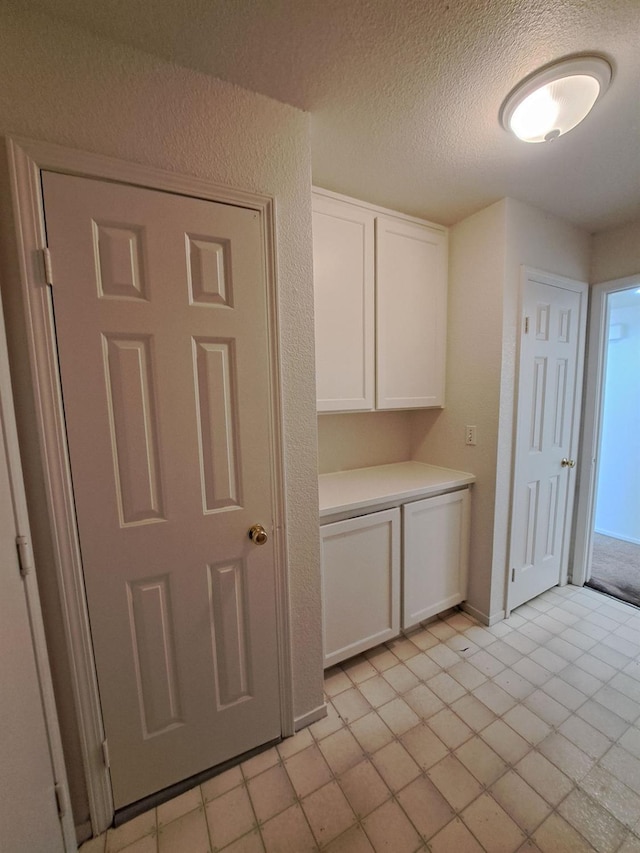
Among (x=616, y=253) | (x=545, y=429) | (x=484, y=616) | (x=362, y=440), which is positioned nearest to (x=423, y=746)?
(x=484, y=616)

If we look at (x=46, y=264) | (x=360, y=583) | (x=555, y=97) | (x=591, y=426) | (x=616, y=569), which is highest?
(x=555, y=97)

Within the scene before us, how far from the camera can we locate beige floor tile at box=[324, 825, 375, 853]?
99 cm

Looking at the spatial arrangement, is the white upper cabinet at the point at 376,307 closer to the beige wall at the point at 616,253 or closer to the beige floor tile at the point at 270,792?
the beige wall at the point at 616,253

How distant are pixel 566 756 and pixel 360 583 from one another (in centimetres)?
95

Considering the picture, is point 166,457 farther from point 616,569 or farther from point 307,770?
point 616,569

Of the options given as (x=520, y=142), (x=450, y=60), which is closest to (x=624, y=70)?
(x=520, y=142)

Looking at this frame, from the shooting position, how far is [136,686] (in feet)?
3.46

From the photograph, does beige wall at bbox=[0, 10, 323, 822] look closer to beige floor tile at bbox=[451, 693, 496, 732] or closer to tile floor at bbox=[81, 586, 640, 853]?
tile floor at bbox=[81, 586, 640, 853]

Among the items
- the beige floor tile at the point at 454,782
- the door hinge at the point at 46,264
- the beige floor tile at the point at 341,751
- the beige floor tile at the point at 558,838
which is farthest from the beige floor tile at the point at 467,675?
the door hinge at the point at 46,264

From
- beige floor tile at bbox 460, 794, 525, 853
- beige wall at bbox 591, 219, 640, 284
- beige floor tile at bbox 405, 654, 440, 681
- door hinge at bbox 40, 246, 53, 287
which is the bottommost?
beige floor tile at bbox 405, 654, 440, 681

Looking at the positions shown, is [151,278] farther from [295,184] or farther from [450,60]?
[450,60]

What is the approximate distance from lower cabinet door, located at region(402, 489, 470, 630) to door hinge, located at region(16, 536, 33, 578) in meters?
1.47

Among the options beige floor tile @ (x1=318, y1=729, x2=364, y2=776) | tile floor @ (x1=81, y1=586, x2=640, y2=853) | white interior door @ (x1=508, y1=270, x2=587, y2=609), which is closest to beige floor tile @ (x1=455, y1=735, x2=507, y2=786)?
tile floor @ (x1=81, y1=586, x2=640, y2=853)

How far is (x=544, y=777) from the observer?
3.84 feet
